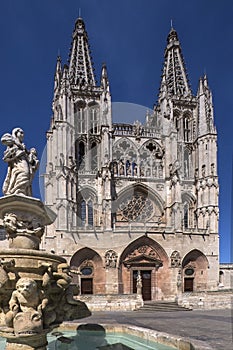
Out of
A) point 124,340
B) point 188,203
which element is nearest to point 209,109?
point 188,203

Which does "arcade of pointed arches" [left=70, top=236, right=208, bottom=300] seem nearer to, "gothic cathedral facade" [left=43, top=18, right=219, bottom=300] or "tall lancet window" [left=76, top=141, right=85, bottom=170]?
"gothic cathedral facade" [left=43, top=18, right=219, bottom=300]

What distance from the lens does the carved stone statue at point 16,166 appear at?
6574 mm

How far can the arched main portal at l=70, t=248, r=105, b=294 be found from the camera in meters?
29.1

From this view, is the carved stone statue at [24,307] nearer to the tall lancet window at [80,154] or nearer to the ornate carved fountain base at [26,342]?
the ornate carved fountain base at [26,342]

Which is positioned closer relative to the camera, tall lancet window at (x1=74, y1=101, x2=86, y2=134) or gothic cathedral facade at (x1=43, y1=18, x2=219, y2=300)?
gothic cathedral facade at (x1=43, y1=18, x2=219, y2=300)

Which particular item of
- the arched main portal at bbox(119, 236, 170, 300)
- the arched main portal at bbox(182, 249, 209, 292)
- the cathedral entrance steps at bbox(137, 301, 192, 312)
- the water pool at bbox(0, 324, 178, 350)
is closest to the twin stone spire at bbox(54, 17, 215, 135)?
the arched main portal at bbox(182, 249, 209, 292)

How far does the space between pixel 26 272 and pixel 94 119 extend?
Result: 110 feet

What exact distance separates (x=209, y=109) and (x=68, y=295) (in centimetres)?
3533

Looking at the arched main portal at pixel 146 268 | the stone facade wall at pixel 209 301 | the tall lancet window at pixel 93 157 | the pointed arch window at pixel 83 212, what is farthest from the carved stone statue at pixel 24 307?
the tall lancet window at pixel 93 157

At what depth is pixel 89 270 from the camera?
29609 millimetres

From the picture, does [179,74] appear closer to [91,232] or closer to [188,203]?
[188,203]

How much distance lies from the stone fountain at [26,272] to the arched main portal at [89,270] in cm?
2293

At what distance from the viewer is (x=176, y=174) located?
33.8 m

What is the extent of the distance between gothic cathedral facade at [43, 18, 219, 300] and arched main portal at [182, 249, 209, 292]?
0.30ft
